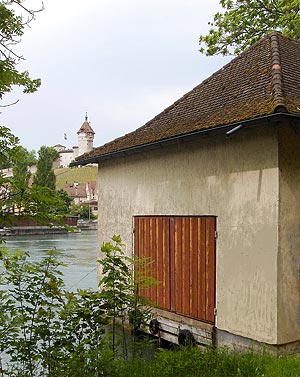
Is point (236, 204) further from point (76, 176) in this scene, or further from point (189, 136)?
point (76, 176)

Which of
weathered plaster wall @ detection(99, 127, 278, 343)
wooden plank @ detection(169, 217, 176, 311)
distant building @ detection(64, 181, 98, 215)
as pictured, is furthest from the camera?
distant building @ detection(64, 181, 98, 215)

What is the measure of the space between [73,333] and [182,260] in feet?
11.1

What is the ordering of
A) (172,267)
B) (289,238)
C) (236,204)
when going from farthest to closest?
(172,267)
(236,204)
(289,238)

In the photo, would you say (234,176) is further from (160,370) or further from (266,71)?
(160,370)

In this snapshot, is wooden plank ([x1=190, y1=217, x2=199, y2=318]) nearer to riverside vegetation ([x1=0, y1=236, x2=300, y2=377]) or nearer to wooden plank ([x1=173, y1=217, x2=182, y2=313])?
wooden plank ([x1=173, y1=217, x2=182, y2=313])

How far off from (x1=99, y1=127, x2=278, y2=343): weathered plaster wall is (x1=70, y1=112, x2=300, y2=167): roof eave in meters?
0.26

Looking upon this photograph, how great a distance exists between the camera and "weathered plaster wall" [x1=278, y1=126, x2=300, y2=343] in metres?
6.27

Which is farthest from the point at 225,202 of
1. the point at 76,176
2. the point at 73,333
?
the point at 76,176

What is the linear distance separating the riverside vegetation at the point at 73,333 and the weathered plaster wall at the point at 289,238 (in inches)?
41.2

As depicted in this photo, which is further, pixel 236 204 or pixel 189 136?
pixel 189 136

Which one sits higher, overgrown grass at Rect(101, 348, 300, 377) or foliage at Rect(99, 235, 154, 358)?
foliage at Rect(99, 235, 154, 358)

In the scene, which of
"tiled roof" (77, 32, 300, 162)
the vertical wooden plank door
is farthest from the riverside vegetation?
"tiled roof" (77, 32, 300, 162)

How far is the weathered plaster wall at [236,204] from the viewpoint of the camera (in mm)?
6387

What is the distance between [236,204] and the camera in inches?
275
